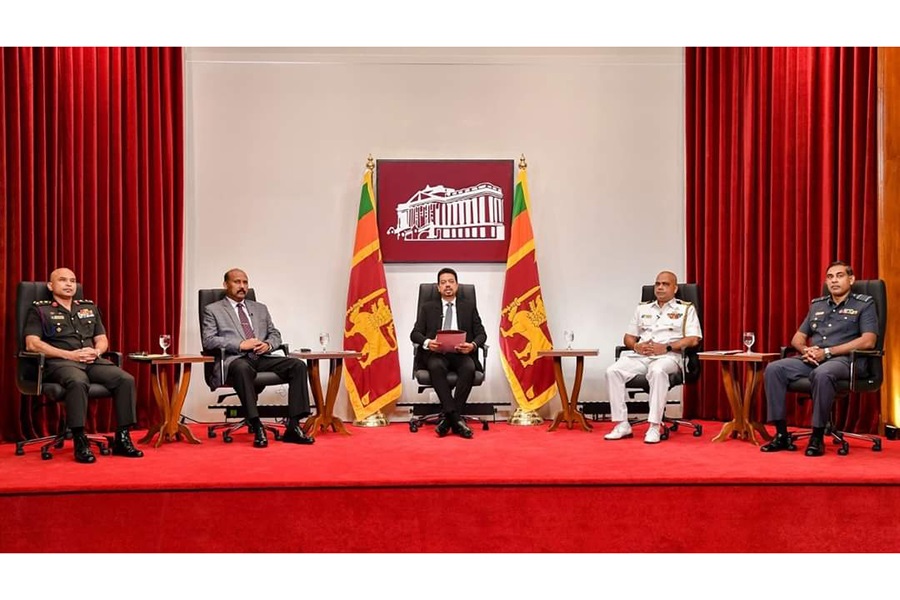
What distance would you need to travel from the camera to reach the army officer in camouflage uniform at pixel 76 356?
15.1 ft

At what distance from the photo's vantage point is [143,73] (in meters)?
6.25

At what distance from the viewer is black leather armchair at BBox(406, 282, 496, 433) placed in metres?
5.80

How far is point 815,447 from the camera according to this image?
455 cm

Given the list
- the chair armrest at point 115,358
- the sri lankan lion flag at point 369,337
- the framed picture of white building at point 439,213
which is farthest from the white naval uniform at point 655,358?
the chair armrest at point 115,358

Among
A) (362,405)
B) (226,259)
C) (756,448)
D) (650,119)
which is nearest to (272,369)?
(362,405)

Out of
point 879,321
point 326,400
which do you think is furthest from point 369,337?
point 879,321

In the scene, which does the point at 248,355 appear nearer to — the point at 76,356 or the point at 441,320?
the point at 76,356

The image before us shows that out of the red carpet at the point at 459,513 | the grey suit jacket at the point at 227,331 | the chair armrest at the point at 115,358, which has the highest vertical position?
the grey suit jacket at the point at 227,331

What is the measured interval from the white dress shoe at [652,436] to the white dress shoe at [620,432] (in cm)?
19

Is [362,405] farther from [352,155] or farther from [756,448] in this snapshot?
[756,448]

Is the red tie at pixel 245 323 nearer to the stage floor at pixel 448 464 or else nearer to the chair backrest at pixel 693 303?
the stage floor at pixel 448 464

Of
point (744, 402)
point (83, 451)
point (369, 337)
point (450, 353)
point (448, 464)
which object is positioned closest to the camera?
point (448, 464)

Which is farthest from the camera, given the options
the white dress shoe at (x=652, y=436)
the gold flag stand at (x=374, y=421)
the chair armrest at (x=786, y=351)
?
the gold flag stand at (x=374, y=421)

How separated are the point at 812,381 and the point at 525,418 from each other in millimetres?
2157
